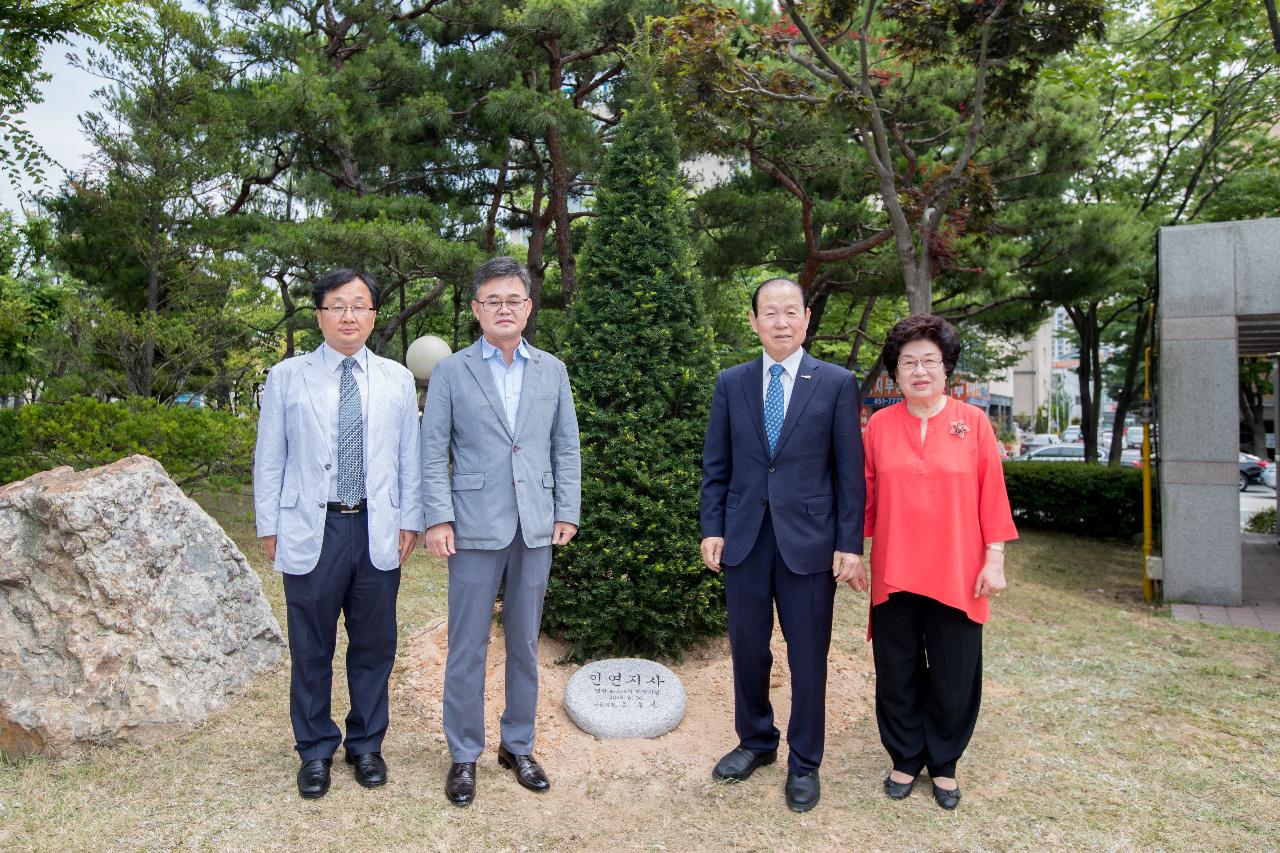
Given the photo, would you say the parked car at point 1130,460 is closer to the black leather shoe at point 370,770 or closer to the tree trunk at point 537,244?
the tree trunk at point 537,244

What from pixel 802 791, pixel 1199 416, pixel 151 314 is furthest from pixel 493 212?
pixel 802 791

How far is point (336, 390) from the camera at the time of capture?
10.8ft

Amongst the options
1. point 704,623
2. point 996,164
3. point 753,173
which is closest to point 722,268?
point 753,173

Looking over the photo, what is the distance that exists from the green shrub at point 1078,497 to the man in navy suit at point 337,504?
10.5 metres

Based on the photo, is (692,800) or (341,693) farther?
(341,693)

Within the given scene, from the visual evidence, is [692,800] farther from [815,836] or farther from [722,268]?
[722,268]

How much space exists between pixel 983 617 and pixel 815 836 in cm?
102

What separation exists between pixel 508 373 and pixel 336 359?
2.19 feet

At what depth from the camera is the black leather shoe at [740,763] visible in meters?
3.52

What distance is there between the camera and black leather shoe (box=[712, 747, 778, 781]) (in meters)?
3.52

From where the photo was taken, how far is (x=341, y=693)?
14.8 feet

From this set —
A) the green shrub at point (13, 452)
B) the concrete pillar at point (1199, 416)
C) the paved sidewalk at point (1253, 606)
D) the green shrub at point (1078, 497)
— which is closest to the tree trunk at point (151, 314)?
the green shrub at point (13, 452)

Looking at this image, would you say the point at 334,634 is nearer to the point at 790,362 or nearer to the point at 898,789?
the point at 790,362

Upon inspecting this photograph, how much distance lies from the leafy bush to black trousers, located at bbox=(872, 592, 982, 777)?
19.6 ft
